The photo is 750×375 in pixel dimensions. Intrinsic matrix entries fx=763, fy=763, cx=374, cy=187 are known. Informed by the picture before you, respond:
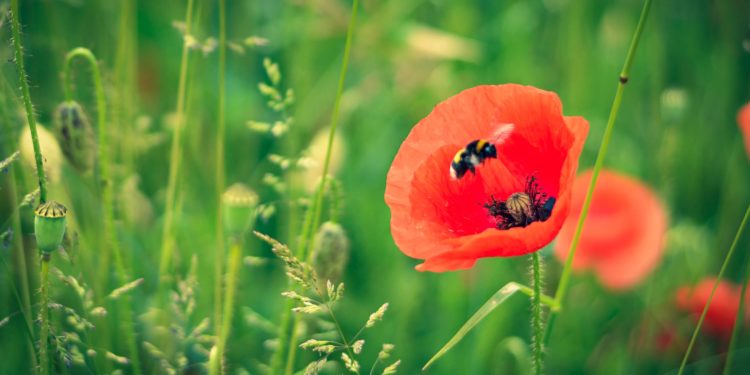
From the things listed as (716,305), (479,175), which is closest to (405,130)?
(716,305)

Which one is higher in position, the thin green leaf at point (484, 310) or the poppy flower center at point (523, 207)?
the poppy flower center at point (523, 207)

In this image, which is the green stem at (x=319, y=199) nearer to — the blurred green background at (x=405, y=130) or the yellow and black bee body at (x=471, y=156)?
the yellow and black bee body at (x=471, y=156)

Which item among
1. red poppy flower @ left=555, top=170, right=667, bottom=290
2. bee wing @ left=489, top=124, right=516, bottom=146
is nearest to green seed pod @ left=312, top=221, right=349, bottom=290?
bee wing @ left=489, top=124, right=516, bottom=146

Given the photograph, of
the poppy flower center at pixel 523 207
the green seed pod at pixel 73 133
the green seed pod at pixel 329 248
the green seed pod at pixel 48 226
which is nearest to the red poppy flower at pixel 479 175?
the poppy flower center at pixel 523 207

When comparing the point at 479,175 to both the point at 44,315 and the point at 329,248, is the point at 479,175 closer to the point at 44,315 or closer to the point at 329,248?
the point at 329,248

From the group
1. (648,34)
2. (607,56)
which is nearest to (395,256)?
(607,56)

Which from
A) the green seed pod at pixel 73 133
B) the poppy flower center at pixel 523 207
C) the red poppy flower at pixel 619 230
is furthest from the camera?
the red poppy flower at pixel 619 230

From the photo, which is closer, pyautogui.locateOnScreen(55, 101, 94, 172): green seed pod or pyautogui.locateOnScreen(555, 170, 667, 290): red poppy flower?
pyautogui.locateOnScreen(55, 101, 94, 172): green seed pod

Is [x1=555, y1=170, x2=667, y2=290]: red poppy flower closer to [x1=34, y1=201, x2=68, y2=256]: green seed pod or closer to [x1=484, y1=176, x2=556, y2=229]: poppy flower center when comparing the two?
[x1=484, y1=176, x2=556, y2=229]: poppy flower center
